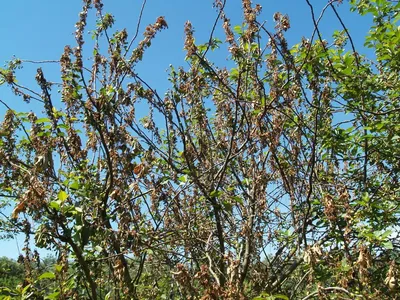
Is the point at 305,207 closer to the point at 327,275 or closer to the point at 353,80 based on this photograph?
the point at 327,275

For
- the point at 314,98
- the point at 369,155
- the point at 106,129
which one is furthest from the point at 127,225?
the point at 369,155

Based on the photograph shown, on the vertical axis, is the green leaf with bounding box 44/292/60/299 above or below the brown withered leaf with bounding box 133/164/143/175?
below

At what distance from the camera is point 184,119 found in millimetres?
4066

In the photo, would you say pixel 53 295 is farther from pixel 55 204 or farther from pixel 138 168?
pixel 138 168

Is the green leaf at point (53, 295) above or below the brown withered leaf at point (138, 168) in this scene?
below

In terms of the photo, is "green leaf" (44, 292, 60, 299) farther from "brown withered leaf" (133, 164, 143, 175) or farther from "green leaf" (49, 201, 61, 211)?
"brown withered leaf" (133, 164, 143, 175)

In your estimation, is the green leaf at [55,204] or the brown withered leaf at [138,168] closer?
the green leaf at [55,204]

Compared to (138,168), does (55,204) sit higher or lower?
lower

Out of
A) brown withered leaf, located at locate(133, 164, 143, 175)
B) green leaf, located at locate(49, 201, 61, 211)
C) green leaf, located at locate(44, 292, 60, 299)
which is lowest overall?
green leaf, located at locate(44, 292, 60, 299)

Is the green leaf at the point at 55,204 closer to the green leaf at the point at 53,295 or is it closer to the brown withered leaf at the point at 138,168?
the green leaf at the point at 53,295

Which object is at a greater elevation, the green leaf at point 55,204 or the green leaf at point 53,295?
the green leaf at point 55,204

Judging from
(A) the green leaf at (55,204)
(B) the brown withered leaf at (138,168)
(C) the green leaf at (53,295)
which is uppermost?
(B) the brown withered leaf at (138,168)

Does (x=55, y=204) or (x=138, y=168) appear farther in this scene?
(x=138, y=168)

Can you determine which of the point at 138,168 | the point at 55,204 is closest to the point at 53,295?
the point at 55,204
